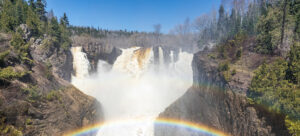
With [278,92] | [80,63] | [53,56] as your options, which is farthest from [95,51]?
[278,92]

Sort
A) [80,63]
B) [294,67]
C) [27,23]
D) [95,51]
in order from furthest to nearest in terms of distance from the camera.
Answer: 1. [95,51]
2. [80,63]
3. [27,23]
4. [294,67]

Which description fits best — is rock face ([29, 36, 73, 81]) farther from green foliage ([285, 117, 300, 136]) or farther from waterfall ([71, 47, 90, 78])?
green foliage ([285, 117, 300, 136])

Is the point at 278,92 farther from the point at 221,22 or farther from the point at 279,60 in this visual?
the point at 221,22

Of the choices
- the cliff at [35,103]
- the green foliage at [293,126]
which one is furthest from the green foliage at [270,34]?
the cliff at [35,103]

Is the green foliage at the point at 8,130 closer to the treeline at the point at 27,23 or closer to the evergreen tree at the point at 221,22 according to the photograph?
the treeline at the point at 27,23

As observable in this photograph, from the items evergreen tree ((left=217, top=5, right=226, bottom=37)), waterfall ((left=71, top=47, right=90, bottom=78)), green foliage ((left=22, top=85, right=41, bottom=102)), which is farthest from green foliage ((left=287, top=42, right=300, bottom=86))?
evergreen tree ((left=217, top=5, right=226, bottom=37))

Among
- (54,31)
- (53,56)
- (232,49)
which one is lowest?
(53,56)
